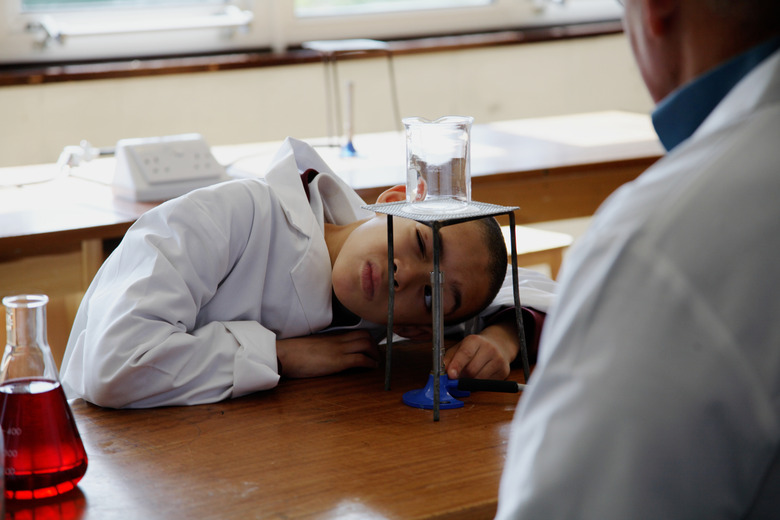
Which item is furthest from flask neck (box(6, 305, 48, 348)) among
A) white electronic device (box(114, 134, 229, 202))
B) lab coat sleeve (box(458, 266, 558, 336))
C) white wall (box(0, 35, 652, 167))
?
white wall (box(0, 35, 652, 167))

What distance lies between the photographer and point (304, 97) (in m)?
3.74

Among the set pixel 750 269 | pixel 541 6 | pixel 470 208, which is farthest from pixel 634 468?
pixel 541 6

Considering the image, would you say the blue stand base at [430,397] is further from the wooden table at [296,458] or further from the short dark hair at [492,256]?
the short dark hair at [492,256]

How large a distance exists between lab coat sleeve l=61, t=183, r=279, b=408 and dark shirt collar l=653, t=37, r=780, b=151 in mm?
663

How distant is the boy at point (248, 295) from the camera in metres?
1.16

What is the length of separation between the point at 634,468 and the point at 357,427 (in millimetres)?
567

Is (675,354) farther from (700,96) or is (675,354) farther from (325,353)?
(325,353)

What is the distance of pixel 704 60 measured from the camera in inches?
24.7

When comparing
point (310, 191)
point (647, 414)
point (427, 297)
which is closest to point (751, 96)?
point (647, 414)

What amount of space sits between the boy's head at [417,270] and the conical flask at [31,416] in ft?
1.64

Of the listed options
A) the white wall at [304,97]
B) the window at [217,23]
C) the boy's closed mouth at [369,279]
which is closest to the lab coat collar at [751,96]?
the boy's closed mouth at [369,279]

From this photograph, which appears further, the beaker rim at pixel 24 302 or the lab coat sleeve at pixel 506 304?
the lab coat sleeve at pixel 506 304

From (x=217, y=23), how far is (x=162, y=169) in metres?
1.55

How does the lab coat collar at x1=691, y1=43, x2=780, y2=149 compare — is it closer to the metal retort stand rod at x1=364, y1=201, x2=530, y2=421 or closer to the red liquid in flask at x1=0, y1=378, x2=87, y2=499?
the metal retort stand rod at x1=364, y1=201, x2=530, y2=421
